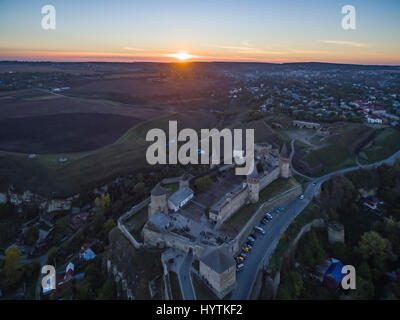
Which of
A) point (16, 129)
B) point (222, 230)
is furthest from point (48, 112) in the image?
point (222, 230)

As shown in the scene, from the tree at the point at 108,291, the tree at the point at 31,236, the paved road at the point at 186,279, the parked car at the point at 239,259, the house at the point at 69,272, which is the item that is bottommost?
the house at the point at 69,272

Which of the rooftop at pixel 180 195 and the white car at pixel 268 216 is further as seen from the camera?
the white car at pixel 268 216

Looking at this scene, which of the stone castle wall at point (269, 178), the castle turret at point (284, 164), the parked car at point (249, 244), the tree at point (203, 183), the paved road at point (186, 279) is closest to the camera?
the paved road at point (186, 279)

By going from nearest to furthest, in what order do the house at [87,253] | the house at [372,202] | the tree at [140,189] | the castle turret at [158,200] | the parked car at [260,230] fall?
the castle turret at [158,200] → the parked car at [260,230] → the house at [87,253] → the house at [372,202] → the tree at [140,189]

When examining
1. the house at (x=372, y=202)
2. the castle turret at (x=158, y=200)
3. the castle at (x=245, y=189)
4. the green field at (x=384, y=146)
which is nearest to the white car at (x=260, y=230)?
the castle at (x=245, y=189)

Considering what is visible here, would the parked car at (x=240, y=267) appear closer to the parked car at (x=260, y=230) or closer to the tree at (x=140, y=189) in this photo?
the parked car at (x=260, y=230)

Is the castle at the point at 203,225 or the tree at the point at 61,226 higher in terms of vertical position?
the castle at the point at 203,225

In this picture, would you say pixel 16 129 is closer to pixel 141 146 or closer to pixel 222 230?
pixel 141 146

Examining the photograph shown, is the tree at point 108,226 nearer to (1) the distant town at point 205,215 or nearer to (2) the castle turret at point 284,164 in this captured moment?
(1) the distant town at point 205,215

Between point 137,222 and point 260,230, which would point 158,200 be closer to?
point 137,222
